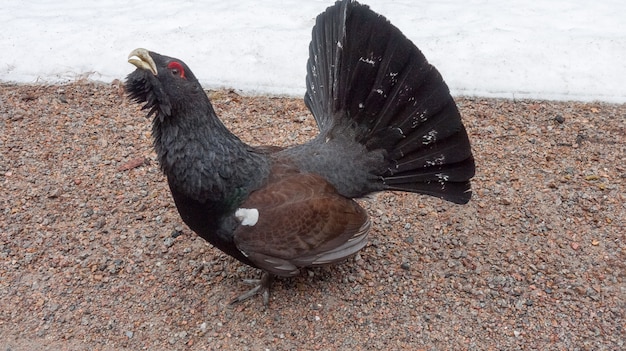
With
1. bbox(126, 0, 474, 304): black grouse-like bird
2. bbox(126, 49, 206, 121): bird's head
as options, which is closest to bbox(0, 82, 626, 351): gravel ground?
bbox(126, 0, 474, 304): black grouse-like bird

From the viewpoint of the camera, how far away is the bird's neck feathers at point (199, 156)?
343cm

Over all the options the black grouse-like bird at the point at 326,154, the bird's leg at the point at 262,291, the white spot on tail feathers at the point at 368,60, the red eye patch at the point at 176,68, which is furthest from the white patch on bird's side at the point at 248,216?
the white spot on tail feathers at the point at 368,60

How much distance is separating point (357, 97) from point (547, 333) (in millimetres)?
1801

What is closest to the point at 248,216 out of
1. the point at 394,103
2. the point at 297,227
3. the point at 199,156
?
the point at 297,227

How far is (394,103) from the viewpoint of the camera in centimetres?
378

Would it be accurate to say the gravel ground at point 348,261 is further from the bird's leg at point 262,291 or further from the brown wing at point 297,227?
the brown wing at point 297,227

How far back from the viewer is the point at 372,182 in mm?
3959

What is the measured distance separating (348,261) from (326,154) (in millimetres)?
789

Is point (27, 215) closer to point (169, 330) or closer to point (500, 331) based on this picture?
point (169, 330)

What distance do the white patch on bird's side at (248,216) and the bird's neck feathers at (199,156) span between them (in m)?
0.07

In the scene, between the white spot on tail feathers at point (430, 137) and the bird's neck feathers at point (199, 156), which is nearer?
the bird's neck feathers at point (199, 156)

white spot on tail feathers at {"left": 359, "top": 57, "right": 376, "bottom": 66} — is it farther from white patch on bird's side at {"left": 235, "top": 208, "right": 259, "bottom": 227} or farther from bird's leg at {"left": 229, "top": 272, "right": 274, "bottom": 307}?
bird's leg at {"left": 229, "top": 272, "right": 274, "bottom": 307}

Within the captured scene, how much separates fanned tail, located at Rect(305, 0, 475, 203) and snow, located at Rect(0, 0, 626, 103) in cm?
210

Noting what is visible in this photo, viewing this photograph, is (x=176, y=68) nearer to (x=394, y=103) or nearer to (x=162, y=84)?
(x=162, y=84)
